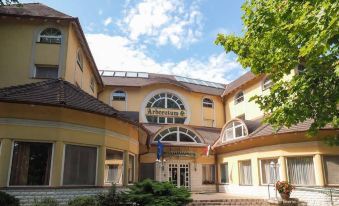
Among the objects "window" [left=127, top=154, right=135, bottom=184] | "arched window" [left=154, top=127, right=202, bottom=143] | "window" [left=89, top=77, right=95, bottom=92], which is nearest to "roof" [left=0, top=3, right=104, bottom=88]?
"window" [left=89, top=77, right=95, bottom=92]

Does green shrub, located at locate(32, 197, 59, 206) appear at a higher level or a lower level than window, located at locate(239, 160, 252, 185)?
lower

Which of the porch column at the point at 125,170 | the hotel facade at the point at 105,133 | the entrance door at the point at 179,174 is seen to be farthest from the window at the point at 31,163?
the entrance door at the point at 179,174

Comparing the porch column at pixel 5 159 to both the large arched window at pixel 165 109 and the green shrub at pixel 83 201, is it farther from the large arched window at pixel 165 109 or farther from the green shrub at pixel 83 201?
the large arched window at pixel 165 109

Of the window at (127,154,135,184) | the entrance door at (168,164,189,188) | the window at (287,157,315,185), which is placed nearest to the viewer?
the window at (127,154,135,184)

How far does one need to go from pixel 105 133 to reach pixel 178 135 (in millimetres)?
12754

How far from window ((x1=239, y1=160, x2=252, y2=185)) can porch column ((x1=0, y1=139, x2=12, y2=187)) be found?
50.2ft

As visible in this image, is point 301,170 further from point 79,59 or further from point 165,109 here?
point 79,59

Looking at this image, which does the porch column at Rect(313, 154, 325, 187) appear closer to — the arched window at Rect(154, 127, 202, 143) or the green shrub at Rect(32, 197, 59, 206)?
the arched window at Rect(154, 127, 202, 143)

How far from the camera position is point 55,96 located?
519 inches

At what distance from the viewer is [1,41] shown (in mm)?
16109

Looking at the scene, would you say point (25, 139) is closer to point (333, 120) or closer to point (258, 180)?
point (333, 120)

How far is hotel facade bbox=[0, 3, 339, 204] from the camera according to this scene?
40.0 ft

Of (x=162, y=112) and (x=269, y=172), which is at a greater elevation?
(x=162, y=112)

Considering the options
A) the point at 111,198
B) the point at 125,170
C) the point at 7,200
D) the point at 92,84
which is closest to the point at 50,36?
the point at 92,84
